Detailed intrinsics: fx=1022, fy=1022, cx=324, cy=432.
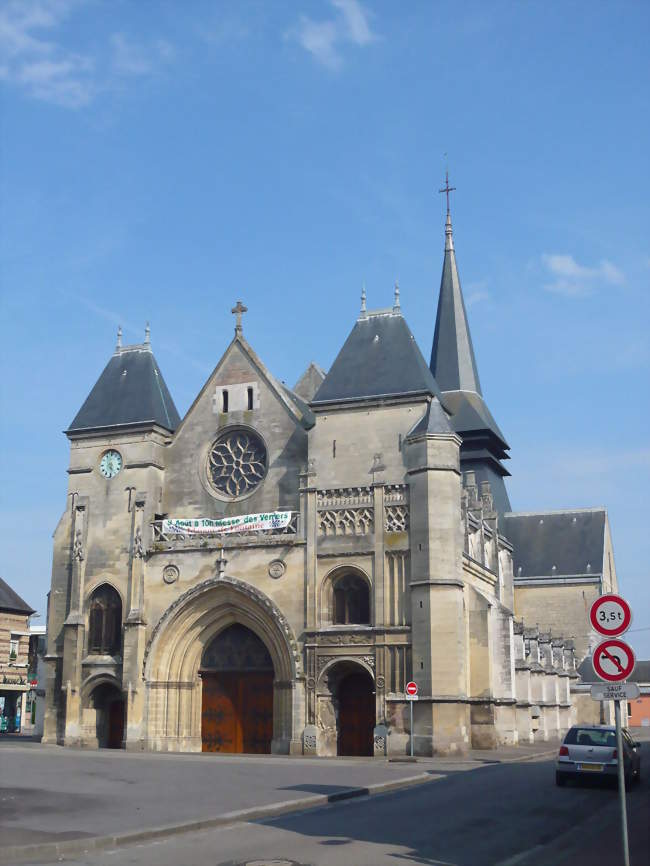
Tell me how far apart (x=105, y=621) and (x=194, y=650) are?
12.0ft

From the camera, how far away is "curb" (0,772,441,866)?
37.1 feet

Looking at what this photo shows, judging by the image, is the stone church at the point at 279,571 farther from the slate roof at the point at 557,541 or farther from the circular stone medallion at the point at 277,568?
the slate roof at the point at 557,541

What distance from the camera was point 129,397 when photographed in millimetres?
40750

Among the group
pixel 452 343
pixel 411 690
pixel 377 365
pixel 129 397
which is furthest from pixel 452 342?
pixel 411 690

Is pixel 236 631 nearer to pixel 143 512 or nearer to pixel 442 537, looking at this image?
pixel 143 512

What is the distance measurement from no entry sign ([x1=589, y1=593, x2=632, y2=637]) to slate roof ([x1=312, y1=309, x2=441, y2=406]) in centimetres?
2571

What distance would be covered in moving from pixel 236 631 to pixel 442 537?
8.91 meters

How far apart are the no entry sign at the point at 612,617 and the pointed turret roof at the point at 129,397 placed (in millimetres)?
30875

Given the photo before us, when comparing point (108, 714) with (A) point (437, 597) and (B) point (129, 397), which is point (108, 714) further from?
(A) point (437, 597)

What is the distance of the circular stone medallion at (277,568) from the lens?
35.0 m

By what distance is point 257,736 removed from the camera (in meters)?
35.5

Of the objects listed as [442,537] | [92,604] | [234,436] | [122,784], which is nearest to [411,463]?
[442,537]

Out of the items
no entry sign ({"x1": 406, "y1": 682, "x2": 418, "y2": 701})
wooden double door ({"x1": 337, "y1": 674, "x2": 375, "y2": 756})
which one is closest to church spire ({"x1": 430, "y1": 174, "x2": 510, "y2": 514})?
wooden double door ({"x1": 337, "y1": 674, "x2": 375, "y2": 756})

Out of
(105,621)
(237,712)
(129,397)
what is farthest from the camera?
(129,397)
